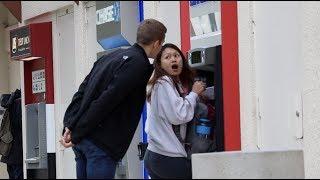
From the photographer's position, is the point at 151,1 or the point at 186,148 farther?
the point at 151,1

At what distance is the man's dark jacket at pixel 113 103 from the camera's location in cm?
347

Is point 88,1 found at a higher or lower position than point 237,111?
higher

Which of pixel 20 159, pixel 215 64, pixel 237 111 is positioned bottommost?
pixel 20 159

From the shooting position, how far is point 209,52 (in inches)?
165

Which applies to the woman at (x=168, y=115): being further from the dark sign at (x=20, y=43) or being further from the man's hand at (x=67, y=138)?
the dark sign at (x=20, y=43)

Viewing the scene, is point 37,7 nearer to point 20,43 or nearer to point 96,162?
point 20,43

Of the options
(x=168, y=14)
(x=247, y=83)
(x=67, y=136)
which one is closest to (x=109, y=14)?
(x=168, y=14)

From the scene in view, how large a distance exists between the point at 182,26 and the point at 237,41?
757mm

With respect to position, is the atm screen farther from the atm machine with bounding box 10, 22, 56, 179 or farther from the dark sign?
the dark sign

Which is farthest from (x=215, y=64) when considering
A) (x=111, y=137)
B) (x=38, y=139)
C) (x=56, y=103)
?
(x=38, y=139)

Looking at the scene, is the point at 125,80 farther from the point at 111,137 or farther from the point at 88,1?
the point at 88,1

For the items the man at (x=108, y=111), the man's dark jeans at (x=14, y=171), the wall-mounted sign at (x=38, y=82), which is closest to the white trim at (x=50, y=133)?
the wall-mounted sign at (x=38, y=82)

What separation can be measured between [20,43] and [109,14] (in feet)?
7.93

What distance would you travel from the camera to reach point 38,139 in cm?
858
